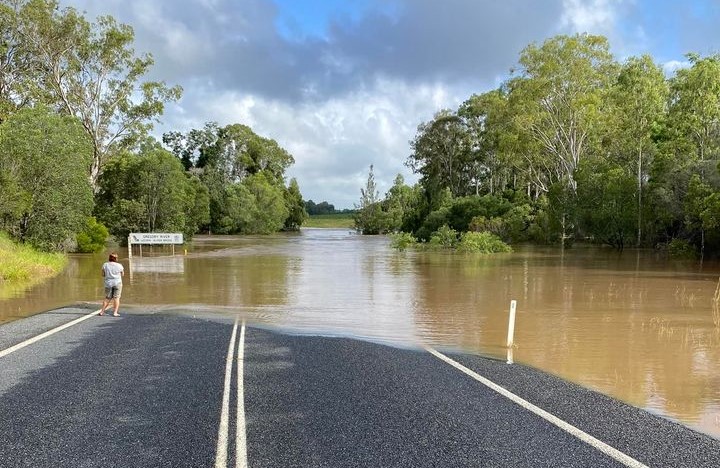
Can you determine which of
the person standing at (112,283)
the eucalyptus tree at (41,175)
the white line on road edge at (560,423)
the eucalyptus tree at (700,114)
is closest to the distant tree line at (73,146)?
the eucalyptus tree at (41,175)

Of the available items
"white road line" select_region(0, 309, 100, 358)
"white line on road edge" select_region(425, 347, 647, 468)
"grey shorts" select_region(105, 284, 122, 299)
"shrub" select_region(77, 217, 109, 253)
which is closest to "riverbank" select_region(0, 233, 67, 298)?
"grey shorts" select_region(105, 284, 122, 299)

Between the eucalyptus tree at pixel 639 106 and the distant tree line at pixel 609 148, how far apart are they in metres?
0.08

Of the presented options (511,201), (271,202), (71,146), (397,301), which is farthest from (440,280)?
(271,202)

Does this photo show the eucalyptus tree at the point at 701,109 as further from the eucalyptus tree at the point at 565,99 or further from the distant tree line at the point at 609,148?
the eucalyptus tree at the point at 565,99

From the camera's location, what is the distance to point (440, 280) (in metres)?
26.7

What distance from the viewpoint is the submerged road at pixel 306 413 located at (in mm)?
5777

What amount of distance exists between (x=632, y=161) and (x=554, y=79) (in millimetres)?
10261

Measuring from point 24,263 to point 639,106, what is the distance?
45.8 metres

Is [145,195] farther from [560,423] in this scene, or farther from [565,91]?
[560,423]

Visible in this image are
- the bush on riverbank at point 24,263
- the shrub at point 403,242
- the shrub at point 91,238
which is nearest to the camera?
the bush on riverbank at point 24,263

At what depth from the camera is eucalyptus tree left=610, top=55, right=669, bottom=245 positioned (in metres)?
49.7

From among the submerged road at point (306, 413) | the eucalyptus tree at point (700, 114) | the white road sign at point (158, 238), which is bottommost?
the submerged road at point (306, 413)

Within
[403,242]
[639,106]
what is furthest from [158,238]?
[639,106]

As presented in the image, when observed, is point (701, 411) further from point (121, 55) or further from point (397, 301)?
point (121, 55)
